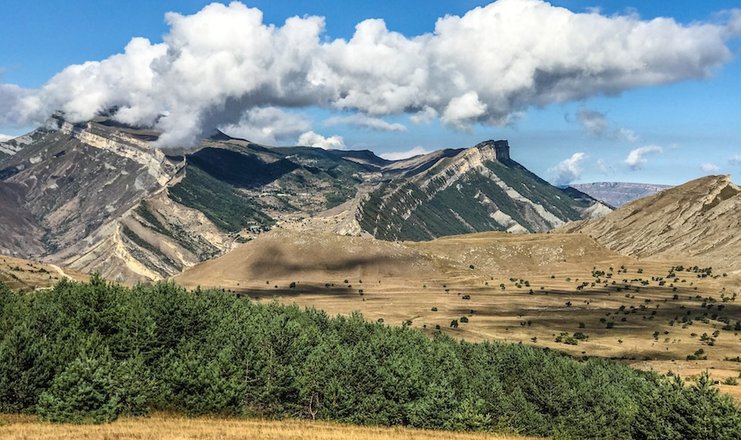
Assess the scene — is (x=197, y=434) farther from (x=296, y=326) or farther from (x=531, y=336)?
(x=531, y=336)

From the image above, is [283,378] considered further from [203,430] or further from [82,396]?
[82,396]

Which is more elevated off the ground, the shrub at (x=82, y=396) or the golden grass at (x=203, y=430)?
the shrub at (x=82, y=396)

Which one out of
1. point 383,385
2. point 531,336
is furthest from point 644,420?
point 531,336

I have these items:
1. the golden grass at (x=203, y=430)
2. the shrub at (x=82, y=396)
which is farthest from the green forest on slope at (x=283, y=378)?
the golden grass at (x=203, y=430)

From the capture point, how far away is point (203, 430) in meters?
53.9

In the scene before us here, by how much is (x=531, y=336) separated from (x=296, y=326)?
92.6m

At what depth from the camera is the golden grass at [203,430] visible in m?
50.1

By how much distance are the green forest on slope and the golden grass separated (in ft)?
9.34

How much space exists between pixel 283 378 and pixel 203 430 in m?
22.2

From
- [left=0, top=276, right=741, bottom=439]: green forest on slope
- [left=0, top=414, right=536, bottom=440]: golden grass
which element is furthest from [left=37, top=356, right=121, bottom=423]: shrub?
[left=0, top=414, right=536, bottom=440]: golden grass

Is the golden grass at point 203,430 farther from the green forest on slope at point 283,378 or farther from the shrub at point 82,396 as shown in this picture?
the green forest on slope at point 283,378

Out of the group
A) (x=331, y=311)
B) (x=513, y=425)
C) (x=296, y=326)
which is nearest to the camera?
(x=513, y=425)

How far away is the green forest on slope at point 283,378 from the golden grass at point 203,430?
2.85 m

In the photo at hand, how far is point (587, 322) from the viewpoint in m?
181
